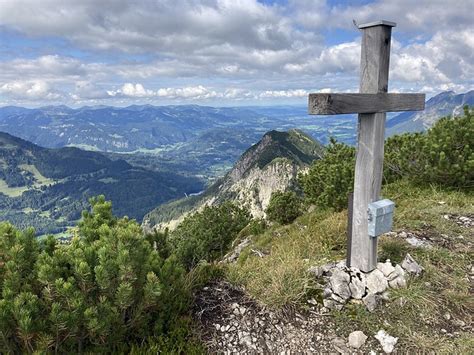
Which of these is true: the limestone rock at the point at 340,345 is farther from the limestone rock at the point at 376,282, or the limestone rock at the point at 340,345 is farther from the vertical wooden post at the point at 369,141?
the vertical wooden post at the point at 369,141

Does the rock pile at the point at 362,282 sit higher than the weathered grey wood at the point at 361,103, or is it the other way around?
the weathered grey wood at the point at 361,103

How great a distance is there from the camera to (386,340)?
170 inches

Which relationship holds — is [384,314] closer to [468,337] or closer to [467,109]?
[468,337]

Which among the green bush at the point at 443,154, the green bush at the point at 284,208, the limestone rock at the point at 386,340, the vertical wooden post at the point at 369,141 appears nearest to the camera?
the limestone rock at the point at 386,340

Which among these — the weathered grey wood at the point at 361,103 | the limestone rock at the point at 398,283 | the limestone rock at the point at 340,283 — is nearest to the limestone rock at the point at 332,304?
the limestone rock at the point at 340,283

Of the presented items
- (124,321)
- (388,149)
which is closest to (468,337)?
(124,321)

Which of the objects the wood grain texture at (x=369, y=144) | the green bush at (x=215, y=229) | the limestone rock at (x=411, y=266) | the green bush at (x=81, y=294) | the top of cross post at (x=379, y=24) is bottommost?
the green bush at (x=215, y=229)

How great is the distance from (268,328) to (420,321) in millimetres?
2102

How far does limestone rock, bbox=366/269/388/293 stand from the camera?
16.6 feet

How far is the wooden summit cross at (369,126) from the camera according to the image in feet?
16.0

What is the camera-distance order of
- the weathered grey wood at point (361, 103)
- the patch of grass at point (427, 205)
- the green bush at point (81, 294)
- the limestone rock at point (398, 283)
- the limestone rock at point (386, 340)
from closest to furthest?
the green bush at point (81, 294) → the weathered grey wood at point (361, 103) → the limestone rock at point (386, 340) → the limestone rock at point (398, 283) → the patch of grass at point (427, 205)

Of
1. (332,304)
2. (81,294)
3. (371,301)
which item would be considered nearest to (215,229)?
(332,304)

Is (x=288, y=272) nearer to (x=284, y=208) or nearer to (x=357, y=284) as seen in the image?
(x=357, y=284)

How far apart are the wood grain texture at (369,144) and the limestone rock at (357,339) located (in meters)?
1.15
